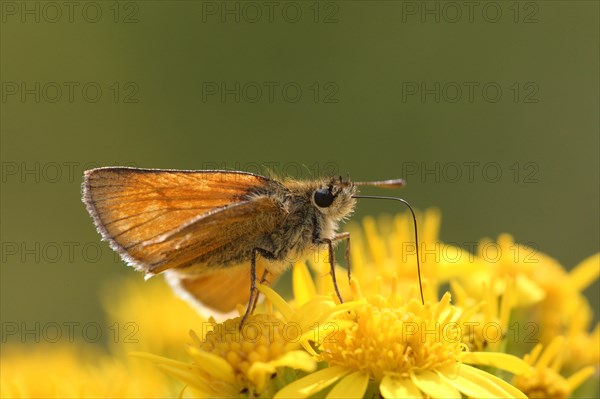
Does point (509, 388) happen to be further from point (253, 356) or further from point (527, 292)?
point (527, 292)

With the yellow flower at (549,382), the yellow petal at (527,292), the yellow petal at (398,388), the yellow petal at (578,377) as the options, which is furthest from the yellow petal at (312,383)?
the yellow petal at (527,292)

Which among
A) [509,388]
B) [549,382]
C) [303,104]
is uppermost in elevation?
[303,104]

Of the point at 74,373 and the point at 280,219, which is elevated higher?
the point at 280,219

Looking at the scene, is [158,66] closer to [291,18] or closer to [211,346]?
[291,18]

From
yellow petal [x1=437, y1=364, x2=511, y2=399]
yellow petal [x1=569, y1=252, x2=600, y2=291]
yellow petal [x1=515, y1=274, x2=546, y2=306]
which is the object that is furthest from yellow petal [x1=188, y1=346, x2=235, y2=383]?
yellow petal [x1=569, y1=252, x2=600, y2=291]

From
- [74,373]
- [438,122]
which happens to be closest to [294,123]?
[438,122]

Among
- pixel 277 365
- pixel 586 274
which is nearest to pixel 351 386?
pixel 277 365
